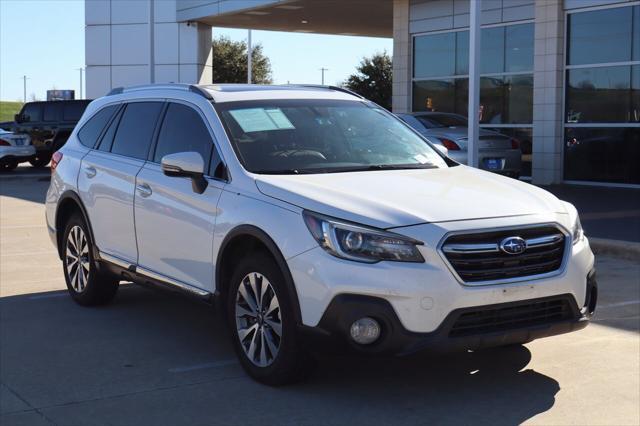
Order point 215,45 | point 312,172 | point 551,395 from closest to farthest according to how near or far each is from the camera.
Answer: point 551,395 < point 312,172 < point 215,45

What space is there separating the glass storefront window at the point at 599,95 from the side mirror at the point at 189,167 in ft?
48.7

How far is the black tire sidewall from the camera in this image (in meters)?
5.16

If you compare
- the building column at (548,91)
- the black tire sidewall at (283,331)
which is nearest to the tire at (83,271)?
the black tire sidewall at (283,331)

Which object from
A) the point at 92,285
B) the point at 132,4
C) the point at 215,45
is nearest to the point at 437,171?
the point at 92,285

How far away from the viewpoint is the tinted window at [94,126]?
310 inches

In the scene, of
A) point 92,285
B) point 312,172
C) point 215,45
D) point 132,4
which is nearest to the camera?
point 312,172

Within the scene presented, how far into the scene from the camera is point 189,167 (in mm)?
5918

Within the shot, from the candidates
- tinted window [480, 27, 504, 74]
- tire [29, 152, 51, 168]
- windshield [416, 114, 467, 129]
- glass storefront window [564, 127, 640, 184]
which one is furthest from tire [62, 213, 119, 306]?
tire [29, 152, 51, 168]

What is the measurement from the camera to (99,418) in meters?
4.95

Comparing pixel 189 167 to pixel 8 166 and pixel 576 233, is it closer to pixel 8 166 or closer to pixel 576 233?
pixel 576 233

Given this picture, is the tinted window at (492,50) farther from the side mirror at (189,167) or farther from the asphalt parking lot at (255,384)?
the side mirror at (189,167)

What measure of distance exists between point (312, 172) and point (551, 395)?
6.41 feet

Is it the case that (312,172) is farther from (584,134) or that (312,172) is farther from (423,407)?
(584,134)

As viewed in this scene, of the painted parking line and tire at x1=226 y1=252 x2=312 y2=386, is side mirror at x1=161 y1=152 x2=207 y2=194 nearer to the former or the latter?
tire at x1=226 y1=252 x2=312 y2=386
